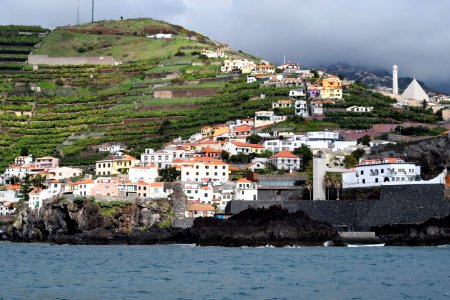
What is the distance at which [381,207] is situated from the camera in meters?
71.5

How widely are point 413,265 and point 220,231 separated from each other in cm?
2073

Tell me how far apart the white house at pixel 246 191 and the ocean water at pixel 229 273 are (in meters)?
15.5

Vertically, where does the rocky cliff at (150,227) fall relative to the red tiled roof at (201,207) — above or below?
below

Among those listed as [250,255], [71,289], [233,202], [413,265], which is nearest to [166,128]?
[233,202]

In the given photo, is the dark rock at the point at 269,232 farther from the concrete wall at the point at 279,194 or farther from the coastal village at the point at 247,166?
the concrete wall at the point at 279,194

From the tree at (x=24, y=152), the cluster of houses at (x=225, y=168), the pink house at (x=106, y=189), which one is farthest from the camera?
the tree at (x=24, y=152)

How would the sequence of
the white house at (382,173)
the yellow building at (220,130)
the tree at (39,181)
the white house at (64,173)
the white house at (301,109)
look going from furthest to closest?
the white house at (301,109) < the yellow building at (220,130) < the white house at (64,173) < the tree at (39,181) < the white house at (382,173)

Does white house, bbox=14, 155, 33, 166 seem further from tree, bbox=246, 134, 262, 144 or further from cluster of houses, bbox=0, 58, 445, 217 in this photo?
tree, bbox=246, 134, 262, 144

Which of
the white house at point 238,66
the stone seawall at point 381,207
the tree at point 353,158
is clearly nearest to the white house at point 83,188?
the stone seawall at point 381,207

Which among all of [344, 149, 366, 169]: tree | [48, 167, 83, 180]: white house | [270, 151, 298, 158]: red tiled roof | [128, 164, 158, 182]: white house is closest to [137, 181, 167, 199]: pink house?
[128, 164, 158, 182]: white house

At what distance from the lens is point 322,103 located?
109 meters

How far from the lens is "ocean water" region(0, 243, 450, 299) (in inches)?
1582

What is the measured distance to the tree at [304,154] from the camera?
3594 inches

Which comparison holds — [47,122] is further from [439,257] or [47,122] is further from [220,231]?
[439,257]
